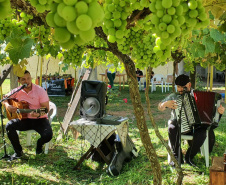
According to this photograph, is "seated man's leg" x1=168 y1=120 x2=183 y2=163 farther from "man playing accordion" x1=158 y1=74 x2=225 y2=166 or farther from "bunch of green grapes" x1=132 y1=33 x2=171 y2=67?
"bunch of green grapes" x1=132 y1=33 x2=171 y2=67

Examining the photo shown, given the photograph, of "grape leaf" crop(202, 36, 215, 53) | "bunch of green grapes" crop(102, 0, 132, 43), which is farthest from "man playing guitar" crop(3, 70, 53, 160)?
"bunch of green grapes" crop(102, 0, 132, 43)

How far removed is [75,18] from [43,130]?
4.15 m

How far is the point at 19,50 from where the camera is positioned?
1.31m

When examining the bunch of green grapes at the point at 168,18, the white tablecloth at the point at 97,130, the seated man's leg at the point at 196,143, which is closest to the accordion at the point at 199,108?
the seated man's leg at the point at 196,143

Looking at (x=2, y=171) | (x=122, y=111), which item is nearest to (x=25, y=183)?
(x=2, y=171)

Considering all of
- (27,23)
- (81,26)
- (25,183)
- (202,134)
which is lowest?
(25,183)

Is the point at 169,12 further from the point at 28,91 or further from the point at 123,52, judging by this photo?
the point at 28,91

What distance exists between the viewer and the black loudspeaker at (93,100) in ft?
13.7

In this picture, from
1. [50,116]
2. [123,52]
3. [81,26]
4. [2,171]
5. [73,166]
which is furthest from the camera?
[50,116]

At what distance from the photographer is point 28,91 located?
178 inches

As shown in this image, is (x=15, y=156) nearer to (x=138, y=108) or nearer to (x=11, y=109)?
(x=11, y=109)

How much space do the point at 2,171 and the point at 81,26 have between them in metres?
3.97

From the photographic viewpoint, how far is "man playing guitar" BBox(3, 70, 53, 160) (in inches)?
173

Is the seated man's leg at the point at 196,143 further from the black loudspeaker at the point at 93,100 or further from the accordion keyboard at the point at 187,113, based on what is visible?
the black loudspeaker at the point at 93,100
